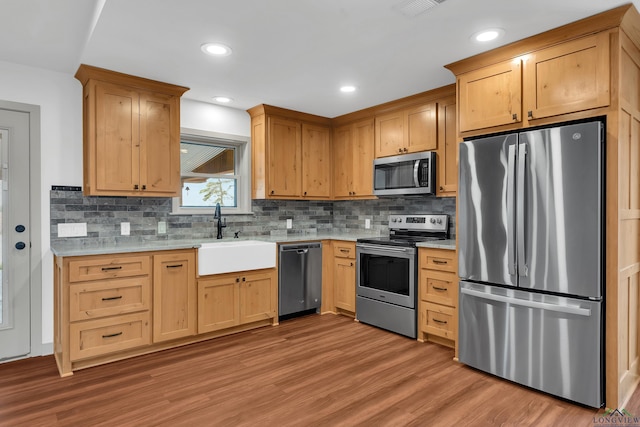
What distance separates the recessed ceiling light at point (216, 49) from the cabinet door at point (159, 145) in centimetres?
96

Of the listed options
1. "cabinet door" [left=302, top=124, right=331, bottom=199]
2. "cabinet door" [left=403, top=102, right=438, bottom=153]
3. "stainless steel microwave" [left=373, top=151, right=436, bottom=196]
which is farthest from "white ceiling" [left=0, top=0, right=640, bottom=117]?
"cabinet door" [left=302, top=124, right=331, bottom=199]

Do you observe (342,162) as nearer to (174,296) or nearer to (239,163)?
(239,163)

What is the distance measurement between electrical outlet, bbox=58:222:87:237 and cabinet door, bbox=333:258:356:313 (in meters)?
2.61

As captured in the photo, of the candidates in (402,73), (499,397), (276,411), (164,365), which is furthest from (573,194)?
(164,365)

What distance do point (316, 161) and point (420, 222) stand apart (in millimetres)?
1556

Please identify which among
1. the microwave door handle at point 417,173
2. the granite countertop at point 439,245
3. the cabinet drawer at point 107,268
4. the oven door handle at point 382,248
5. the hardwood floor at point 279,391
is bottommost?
the hardwood floor at point 279,391

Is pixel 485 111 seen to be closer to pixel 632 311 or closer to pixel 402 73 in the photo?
pixel 402 73

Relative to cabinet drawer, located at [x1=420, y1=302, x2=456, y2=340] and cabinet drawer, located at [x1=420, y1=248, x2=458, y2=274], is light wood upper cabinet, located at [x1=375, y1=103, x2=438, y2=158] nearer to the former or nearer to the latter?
cabinet drawer, located at [x1=420, y1=248, x2=458, y2=274]

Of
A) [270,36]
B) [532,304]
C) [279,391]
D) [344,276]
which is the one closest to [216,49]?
[270,36]

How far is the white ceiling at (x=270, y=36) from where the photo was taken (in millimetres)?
2254

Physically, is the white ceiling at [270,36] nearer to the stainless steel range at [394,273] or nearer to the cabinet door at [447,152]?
the cabinet door at [447,152]

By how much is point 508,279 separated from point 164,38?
2.96m

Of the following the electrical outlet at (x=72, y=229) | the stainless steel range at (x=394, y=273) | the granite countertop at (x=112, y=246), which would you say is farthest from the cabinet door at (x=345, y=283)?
the electrical outlet at (x=72, y=229)

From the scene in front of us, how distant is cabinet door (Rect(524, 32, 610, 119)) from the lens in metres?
2.32
